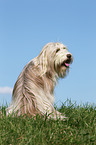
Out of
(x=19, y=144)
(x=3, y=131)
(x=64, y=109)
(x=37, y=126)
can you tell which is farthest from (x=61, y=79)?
(x=19, y=144)

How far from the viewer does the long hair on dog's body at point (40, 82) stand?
18.8 feet

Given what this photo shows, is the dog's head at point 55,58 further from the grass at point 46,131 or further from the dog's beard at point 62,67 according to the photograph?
the grass at point 46,131

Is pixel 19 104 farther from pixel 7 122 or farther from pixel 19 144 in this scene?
pixel 19 144

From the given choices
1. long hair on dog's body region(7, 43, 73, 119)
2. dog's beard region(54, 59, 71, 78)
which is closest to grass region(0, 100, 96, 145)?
long hair on dog's body region(7, 43, 73, 119)

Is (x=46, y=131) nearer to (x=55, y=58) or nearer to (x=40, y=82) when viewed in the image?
(x=40, y=82)

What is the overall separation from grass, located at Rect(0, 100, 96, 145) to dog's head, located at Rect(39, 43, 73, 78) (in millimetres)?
1139

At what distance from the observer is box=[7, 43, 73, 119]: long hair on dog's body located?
5727 millimetres

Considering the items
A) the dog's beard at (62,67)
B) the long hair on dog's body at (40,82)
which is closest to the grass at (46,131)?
the long hair on dog's body at (40,82)

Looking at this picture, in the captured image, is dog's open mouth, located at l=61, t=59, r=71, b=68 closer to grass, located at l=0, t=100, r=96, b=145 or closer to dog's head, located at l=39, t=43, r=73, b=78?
dog's head, located at l=39, t=43, r=73, b=78

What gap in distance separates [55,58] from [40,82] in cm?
67

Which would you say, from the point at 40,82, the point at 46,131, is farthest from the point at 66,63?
the point at 46,131

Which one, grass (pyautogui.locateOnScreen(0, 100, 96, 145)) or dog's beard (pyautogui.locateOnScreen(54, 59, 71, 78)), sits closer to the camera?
grass (pyautogui.locateOnScreen(0, 100, 96, 145))

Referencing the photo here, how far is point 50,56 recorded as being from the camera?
19.7ft

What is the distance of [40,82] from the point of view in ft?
19.2
